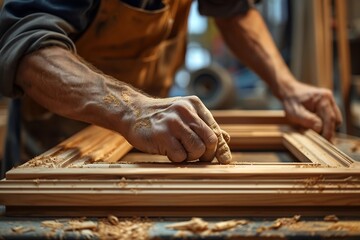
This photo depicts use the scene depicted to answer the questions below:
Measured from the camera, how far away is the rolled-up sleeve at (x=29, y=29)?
109 centimetres

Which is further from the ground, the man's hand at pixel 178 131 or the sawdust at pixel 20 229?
the man's hand at pixel 178 131

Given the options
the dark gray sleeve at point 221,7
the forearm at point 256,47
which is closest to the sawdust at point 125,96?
the forearm at point 256,47

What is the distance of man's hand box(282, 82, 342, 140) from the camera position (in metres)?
1.44

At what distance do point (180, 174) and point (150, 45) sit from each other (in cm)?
92

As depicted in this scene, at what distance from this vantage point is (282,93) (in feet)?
5.41

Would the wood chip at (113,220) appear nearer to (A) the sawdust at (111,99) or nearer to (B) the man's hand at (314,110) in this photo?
(A) the sawdust at (111,99)

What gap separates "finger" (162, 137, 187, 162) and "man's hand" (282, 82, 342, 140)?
668mm

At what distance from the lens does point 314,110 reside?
151 cm

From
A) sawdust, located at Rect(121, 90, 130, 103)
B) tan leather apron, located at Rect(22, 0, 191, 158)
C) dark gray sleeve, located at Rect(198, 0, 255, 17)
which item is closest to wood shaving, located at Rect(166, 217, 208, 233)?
sawdust, located at Rect(121, 90, 130, 103)

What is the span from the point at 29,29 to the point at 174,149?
50cm

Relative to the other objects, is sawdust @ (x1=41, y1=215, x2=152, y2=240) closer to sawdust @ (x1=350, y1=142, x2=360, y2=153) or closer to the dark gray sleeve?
sawdust @ (x1=350, y1=142, x2=360, y2=153)

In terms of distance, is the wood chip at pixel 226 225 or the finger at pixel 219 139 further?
the finger at pixel 219 139

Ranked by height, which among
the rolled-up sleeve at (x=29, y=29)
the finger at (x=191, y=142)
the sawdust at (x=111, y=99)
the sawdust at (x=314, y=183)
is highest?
the rolled-up sleeve at (x=29, y=29)

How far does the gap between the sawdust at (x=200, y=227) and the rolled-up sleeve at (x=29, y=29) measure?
22.9 inches
